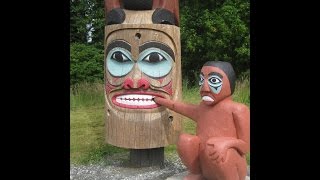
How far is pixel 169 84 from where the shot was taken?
439cm

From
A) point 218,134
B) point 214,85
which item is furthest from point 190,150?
point 214,85

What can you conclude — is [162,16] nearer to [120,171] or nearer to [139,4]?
[139,4]

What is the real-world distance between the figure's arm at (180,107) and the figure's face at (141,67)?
80 millimetres

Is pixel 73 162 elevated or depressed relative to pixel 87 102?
depressed

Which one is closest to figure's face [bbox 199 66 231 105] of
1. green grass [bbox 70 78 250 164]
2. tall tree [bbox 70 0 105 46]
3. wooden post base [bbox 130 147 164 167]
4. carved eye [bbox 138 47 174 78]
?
carved eye [bbox 138 47 174 78]

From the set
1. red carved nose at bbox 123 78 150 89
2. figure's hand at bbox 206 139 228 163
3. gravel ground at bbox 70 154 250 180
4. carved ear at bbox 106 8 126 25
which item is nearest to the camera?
figure's hand at bbox 206 139 228 163

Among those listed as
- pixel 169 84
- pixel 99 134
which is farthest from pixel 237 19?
pixel 169 84

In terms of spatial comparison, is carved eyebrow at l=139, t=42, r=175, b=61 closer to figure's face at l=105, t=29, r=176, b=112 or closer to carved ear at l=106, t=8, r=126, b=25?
figure's face at l=105, t=29, r=176, b=112

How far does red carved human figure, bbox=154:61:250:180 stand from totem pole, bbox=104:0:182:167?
0.57 meters

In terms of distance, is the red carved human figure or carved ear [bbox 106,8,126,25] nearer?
the red carved human figure

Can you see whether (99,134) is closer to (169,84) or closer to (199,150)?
(169,84)

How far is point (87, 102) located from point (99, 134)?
1.76 meters

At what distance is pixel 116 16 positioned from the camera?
14.5 ft

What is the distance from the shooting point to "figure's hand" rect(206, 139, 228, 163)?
3.51 metres
